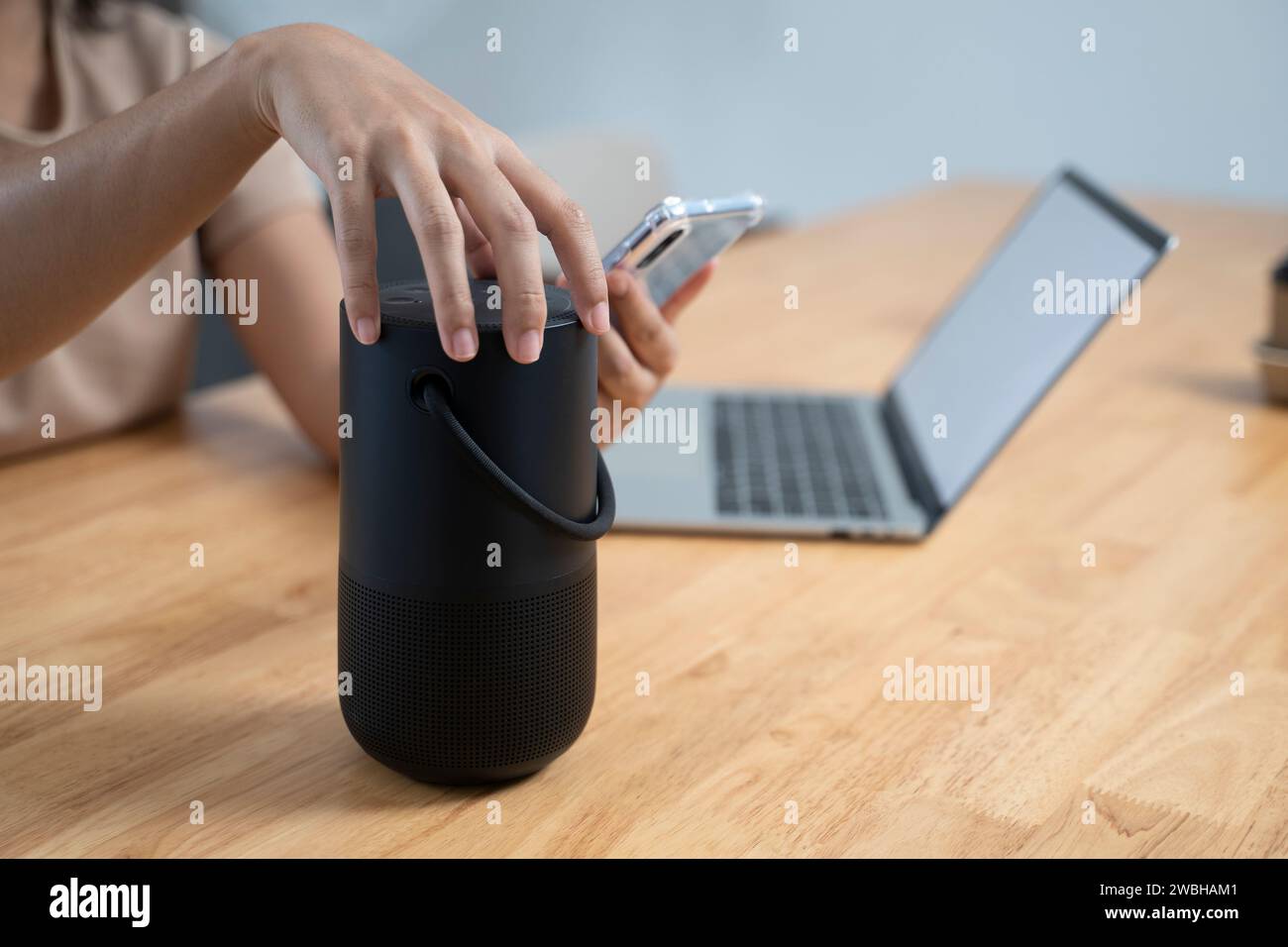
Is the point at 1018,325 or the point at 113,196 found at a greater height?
the point at 113,196

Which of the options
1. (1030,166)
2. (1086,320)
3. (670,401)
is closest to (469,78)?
(1030,166)

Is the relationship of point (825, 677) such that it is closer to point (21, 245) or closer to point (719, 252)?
point (719, 252)

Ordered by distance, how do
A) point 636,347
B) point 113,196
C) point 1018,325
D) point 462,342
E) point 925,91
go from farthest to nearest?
point 925,91, point 1018,325, point 636,347, point 113,196, point 462,342

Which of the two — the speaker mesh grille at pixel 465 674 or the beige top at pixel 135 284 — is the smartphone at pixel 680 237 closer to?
the speaker mesh grille at pixel 465 674

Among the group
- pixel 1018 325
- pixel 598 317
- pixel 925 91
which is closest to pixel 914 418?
pixel 1018 325

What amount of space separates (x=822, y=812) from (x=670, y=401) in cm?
62

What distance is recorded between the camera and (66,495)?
0.98 metres

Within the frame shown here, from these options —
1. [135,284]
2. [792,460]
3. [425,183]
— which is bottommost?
[792,460]

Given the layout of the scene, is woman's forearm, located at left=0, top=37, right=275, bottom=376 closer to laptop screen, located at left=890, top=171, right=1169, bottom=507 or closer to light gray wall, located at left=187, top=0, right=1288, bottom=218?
laptop screen, located at left=890, top=171, right=1169, bottom=507

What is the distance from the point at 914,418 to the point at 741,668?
41 centimetres

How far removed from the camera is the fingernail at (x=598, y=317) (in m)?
0.56

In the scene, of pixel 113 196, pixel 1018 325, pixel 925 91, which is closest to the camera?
pixel 113 196

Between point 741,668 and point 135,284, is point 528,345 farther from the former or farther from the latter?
point 135,284

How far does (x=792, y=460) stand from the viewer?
1.06m
